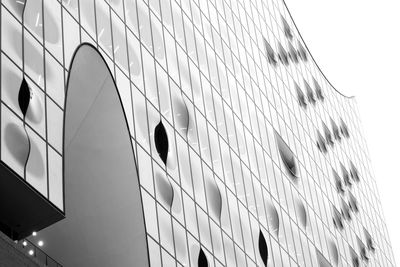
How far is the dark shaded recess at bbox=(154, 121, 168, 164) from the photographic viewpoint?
23641 mm

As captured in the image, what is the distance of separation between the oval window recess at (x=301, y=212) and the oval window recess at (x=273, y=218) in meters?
2.88

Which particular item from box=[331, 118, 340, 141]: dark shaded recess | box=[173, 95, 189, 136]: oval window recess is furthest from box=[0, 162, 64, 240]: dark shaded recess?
box=[331, 118, 340, 141]: dark shaded recess

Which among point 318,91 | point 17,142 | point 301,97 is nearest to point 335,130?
point 318,91

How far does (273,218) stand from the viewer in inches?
1244

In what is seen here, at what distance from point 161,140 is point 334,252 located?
16.1 meters

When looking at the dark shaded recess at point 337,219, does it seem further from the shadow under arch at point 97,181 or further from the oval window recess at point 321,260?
the shadow under arch at point 97,181

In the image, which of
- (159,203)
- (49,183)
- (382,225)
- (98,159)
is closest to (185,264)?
(159,203)

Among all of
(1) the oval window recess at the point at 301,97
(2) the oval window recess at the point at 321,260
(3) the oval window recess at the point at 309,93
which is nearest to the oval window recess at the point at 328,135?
(3) the oval window recess at the point at 309,93

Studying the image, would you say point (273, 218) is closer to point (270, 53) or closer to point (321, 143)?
point (270, 53)

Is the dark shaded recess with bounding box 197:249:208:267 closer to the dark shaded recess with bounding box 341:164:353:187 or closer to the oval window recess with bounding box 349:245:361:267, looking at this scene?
the oval window recess with bounding box 349:245:361:267

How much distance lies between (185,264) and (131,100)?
15.5 ft

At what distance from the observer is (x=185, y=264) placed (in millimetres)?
22953

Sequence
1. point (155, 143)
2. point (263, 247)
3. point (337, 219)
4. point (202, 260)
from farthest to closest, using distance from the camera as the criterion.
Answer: point (337, 219) → point (263, 247) → point (202, 260) → point (155, 143)

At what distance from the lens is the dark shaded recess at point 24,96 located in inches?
687
